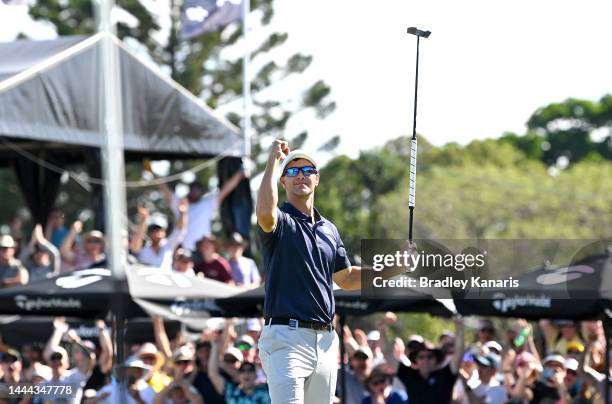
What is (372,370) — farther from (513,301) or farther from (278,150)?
(278,150)

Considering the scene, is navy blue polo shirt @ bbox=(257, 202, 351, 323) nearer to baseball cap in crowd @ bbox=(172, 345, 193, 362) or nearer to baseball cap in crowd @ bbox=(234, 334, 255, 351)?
baseball cap in crowd @ bbox=(172, 345, 193, 362)

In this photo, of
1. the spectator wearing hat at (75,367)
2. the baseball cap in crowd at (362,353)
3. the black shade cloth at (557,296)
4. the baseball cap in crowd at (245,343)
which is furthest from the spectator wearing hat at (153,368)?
the black shade cloth at (557,296)

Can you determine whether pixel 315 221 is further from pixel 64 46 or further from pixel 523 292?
pixel 64 46

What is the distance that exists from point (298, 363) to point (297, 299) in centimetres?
35

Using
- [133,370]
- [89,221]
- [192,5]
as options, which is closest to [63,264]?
[133,370]

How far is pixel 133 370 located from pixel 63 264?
4.17 m

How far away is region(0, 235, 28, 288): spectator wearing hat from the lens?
15.0m

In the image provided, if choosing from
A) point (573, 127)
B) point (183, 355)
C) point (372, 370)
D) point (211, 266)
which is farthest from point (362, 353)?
point (573, 127)

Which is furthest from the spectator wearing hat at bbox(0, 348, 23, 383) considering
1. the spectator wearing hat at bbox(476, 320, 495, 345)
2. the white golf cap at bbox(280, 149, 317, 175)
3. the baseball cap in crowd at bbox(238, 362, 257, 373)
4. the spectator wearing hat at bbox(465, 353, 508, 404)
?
the white golf cap at bbox(280, 149, 317, 175)

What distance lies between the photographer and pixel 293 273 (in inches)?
287

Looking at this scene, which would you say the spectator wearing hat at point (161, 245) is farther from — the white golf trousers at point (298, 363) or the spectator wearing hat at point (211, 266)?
the white golf trousers at point (298, 363)

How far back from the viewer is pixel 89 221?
43.3 meters

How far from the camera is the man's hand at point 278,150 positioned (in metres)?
7.02

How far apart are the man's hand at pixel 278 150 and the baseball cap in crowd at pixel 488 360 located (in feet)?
18.0
